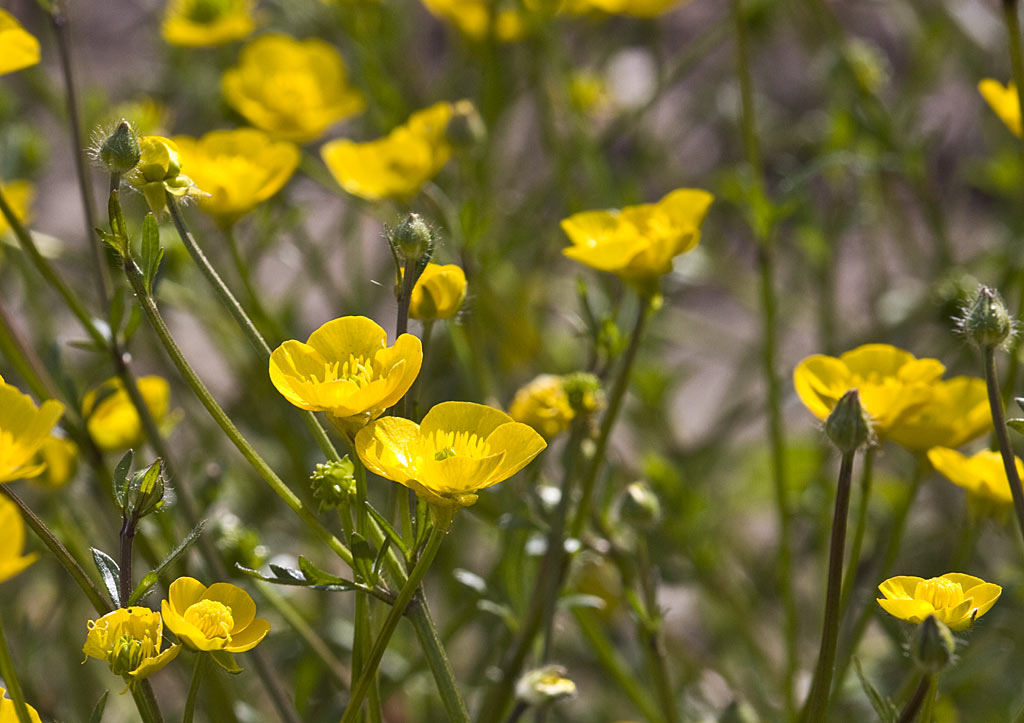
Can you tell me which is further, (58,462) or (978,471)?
(58,462)

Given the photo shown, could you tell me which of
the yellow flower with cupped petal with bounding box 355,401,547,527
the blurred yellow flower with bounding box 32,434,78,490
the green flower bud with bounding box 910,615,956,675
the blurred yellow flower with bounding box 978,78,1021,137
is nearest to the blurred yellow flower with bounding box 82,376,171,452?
the blurred yellow flower with bounding box 32,434,78,490

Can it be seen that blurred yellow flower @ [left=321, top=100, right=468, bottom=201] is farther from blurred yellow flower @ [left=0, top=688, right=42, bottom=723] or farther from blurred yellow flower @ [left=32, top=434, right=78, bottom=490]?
blurred yellow flower @ [left=0, top=688, right=42, bottom=723]

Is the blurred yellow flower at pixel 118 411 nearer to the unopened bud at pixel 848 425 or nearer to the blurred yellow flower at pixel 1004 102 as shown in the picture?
the unopened bud at pixel 848 425

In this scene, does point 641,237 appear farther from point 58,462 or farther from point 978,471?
point 58,462

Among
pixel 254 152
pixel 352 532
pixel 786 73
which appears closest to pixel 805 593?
pixel 254 152

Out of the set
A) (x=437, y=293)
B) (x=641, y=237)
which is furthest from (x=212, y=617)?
(x=641, y=237)

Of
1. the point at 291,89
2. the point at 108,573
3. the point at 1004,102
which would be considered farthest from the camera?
the point at 291,89
